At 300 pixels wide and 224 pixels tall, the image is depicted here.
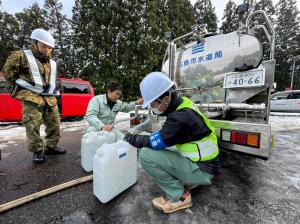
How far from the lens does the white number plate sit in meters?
2.23

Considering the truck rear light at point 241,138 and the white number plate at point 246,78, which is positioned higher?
the white number plate at point 246,78

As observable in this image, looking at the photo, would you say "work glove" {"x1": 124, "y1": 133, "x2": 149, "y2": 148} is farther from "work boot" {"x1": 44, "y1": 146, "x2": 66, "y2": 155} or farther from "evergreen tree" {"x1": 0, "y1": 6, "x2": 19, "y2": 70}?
"evergreen tree" {"x1": 0, "y1": 6, "x2": 19, "y2": 70}

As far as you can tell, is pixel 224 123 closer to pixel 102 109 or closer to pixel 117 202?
pixel 117 202

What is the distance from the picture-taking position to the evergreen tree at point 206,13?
22.8m

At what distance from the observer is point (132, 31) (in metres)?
14.3

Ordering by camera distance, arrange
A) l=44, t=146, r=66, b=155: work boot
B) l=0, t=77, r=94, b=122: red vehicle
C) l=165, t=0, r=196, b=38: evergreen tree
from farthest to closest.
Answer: l=165, t=0, r=196, b=38: evergreen tree
l=0, t=77, r=94, b=122: red vehicle
l=44, t=146, r=66, b=155: work boot

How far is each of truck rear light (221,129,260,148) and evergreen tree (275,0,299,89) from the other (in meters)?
33.0

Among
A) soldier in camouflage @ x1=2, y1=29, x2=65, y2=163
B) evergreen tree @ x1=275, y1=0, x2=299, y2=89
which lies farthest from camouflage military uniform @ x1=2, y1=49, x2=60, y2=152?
evergreen tree @ x1=275, y1=0, x2=299, y2=89

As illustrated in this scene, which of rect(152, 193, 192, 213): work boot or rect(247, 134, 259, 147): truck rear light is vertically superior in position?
rect(247, 134, 259, 147): truck rear light

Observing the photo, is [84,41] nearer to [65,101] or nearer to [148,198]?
[65,101]

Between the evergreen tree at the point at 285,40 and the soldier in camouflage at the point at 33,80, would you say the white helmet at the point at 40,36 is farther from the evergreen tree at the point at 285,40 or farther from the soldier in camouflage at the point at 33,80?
the evergreen tree at the point at 285,40

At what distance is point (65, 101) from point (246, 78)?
19.7 feet

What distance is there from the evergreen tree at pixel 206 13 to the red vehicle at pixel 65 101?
2037 centimetres

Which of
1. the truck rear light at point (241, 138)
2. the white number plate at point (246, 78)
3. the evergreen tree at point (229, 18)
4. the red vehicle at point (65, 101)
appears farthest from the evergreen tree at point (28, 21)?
the evergreen tree at point (229, 18)
